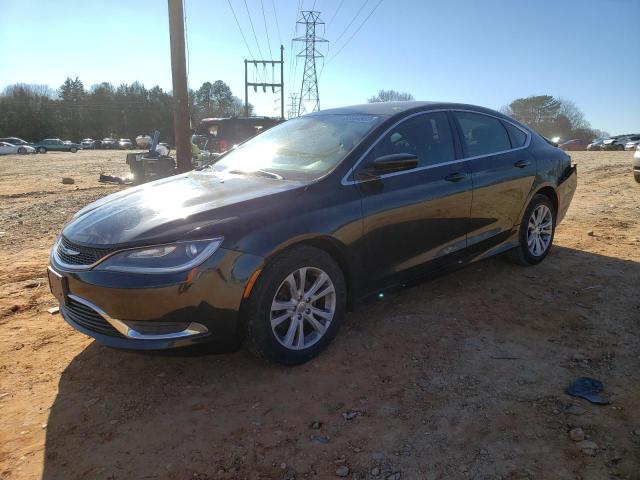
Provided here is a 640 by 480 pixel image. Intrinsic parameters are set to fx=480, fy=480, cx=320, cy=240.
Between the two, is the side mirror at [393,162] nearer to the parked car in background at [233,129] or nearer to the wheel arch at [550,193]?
the wheel arch at [550,193]

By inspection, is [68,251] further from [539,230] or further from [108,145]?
[108,145]

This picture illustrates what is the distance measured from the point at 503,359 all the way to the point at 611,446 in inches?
35.5

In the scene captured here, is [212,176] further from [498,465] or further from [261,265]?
[498,465]

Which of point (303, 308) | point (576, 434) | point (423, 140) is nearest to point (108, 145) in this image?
point (423, 140)

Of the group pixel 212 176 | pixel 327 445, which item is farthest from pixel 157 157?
pixel 327 445

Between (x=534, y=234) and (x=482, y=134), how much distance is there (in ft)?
4.12

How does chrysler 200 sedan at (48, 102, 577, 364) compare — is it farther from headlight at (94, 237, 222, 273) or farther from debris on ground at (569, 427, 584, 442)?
debris on ground at (569, 427, 584, 442)

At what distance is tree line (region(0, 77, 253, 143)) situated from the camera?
2778 inches

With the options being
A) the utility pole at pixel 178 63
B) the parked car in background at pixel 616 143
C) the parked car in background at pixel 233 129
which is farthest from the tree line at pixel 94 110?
the utility pole at pixel 178 63

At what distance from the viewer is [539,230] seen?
16.4 feet

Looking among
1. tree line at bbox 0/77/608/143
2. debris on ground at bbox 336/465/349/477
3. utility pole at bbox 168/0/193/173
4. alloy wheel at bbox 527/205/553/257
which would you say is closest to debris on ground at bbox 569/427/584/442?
debris on ground at bbox 336/465/349/477

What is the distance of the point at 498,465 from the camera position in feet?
7.26

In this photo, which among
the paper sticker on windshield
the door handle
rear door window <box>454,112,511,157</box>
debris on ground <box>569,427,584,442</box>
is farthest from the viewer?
rear door window <box>454,112,511,157</box>

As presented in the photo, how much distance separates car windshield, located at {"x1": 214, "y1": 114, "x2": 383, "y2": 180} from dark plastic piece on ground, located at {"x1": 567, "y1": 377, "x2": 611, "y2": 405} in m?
2.03
